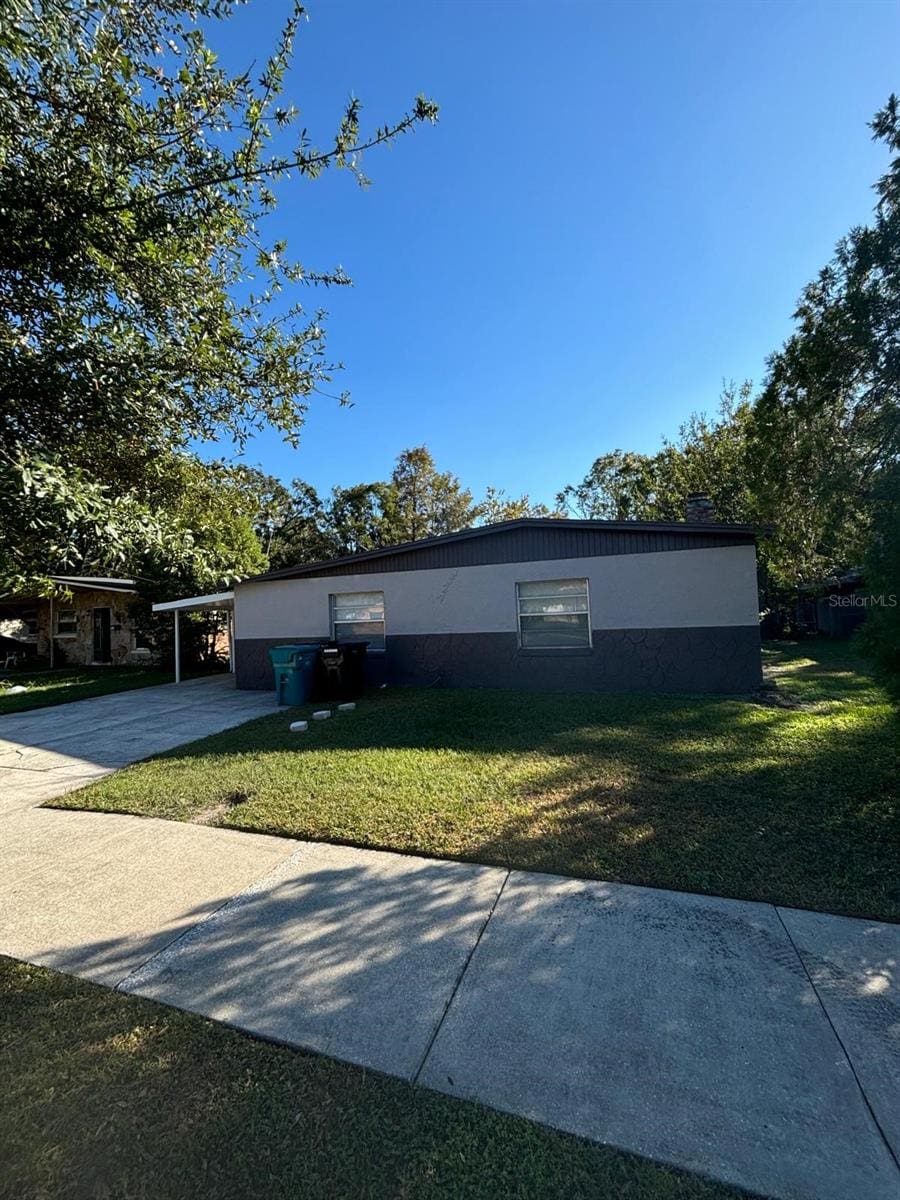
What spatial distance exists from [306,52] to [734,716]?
26.7 feet

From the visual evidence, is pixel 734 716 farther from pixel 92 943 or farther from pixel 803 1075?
pixel 92 943

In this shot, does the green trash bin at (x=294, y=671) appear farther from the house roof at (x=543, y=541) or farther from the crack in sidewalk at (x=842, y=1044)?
the crack in sidewalk at (x=842, y=1044)

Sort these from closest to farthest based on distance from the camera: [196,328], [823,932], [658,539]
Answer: [823,932]
[196,328]
[658,539]

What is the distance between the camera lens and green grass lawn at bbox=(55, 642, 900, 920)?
360 cm

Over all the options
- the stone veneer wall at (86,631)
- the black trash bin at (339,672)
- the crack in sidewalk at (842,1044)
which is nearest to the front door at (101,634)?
the stone veneer wall at (86,631)

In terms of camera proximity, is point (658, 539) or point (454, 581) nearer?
point (658, 539)

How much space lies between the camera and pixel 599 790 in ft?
16.3

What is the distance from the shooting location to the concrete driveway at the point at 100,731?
620 centimetres

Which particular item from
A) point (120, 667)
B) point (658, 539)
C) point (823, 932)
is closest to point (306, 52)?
point (823, 932)

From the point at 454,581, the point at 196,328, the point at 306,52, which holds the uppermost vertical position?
the point at 306,52

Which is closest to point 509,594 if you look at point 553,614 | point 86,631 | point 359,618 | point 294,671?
point 553,614

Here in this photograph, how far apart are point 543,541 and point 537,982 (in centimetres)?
847

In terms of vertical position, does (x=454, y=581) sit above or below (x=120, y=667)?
above

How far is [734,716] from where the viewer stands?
7.56 m
